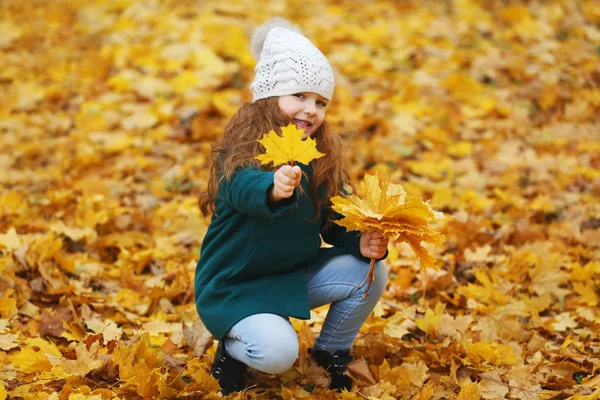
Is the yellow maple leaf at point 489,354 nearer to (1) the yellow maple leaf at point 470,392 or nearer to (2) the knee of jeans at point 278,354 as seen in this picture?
(1) the yellow maple leaf at point 470,392

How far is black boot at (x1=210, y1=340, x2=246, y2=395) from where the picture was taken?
233 centimetres

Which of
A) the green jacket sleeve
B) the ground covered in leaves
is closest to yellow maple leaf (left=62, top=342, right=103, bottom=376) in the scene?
the ground covered in leaves

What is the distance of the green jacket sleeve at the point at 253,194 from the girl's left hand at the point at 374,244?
34 cm

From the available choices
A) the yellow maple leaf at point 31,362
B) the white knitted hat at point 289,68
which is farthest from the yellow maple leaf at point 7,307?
the white knitted hat at point 289,68

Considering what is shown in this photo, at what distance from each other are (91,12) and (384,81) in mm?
3295

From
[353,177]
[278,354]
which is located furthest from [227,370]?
[353,177]

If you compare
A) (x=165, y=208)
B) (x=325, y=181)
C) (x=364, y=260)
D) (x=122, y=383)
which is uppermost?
(x=325, y=181)

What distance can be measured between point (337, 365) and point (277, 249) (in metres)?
0.52

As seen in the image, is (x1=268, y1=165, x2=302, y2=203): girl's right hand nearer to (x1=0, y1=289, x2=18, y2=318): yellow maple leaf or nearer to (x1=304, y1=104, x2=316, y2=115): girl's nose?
(x1=304, y1=104, x2=316, y2=115): girl's nose

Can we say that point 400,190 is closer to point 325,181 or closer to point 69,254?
point 325,181

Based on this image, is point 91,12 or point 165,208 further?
point 91,12

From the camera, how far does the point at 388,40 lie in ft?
20.8

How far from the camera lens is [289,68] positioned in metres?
2.26

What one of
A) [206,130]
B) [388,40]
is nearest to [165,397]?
[206,130]
